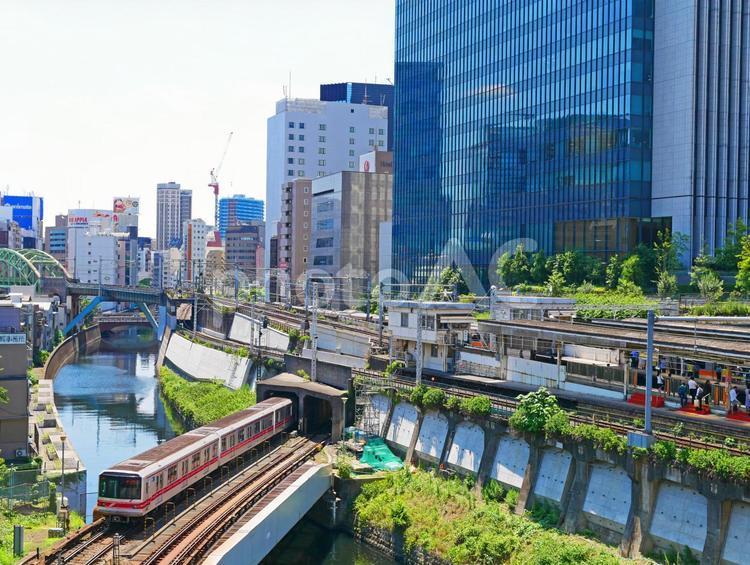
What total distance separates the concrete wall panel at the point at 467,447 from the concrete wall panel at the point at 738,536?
14990mm

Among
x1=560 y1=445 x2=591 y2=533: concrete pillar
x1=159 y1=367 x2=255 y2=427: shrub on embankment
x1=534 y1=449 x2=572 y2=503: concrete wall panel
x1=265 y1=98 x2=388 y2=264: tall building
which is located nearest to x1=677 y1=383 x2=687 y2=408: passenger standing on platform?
x1=560 y1=445 x2=591 y2=533: concrete pillar

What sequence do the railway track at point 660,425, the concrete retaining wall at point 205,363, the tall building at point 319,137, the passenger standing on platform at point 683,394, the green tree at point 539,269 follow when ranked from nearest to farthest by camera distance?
the railway track at point 660,425 < the passenger standing on platform at point 683,394 < the concrete retaining wall at point 205,363 < the green tree at point 539,269 < the tall building at point 319,137

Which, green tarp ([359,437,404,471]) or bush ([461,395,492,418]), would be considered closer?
bush ([461,395,492,418])

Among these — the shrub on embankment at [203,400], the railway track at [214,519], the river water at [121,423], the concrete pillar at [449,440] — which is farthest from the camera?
the shrub on embankment at [203,400]

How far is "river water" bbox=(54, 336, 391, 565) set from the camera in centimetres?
4389

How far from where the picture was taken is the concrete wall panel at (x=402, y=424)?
52219mm

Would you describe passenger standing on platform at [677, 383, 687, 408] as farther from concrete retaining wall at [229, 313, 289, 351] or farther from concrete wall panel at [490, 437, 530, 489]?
concrete retaining wall at [229, 313, 289, 351]

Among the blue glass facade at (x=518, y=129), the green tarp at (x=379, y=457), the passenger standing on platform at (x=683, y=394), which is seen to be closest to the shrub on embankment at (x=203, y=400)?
the green tarp at (x=379, y=457)

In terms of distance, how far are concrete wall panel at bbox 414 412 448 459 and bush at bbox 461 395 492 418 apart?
2.98 m

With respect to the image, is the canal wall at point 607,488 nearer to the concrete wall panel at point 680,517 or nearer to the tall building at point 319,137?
the concrete wall panel at point 680,517

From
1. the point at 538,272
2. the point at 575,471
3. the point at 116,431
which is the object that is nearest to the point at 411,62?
the point at 538,272

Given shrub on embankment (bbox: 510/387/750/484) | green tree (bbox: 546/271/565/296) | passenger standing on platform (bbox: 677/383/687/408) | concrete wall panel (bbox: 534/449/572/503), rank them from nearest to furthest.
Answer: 1. shrub on embankment (bbox: 510/387/750/484)
2. concrete wall panel (bbox: 534/449/572/503)
3. passenger standing on platform (bbox: 677/383/687/408)
4. green tree (bbox: 546/271/565/296)

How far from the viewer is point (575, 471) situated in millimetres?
38781

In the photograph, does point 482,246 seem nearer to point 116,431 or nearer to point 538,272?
point 538,272
